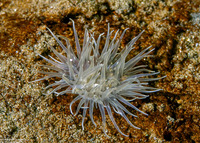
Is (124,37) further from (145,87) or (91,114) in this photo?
(91,114)

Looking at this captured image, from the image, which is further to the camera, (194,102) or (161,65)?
(161,65)

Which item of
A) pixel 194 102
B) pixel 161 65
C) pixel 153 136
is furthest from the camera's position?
pixel 161 65

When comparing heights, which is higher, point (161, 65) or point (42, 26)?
point (42, 26)

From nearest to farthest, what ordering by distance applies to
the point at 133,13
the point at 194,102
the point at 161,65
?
the point at 194,102 < the point at 161,65 < the point at 133,13

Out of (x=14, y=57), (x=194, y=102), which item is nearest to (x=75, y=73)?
(x=14, y=57)

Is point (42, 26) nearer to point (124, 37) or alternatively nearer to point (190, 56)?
point (124, 37)

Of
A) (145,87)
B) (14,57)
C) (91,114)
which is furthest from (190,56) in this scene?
(14,57)

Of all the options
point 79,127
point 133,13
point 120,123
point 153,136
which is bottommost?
point 153,136
